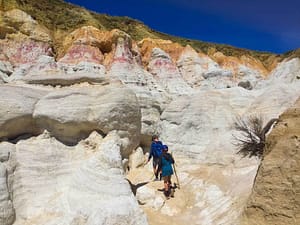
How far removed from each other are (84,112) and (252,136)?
13.5 ft

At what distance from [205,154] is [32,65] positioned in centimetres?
1139

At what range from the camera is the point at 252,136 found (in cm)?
1098

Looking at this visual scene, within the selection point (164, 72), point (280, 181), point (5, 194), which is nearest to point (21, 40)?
point (164, 72)

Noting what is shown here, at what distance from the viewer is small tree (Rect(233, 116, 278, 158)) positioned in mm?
10466

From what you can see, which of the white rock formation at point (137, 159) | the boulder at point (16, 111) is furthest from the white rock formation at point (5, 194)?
the white rock formation at point (137, 159)

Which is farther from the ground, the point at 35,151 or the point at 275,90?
the point at 275,90

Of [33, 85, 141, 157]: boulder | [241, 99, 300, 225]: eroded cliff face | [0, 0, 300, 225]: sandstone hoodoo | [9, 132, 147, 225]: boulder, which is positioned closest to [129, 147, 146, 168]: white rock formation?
[0, 0, 300, 225]: sandstone hoodoo

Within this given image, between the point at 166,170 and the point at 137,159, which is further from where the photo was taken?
the point at 137,159

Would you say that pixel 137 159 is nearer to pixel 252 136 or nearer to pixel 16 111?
pixel 252 136

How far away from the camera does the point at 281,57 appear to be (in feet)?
138

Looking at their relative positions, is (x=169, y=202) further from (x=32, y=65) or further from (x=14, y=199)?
(x=32, y=65)

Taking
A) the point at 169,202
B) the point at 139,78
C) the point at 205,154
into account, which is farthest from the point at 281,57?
the point at 169,202

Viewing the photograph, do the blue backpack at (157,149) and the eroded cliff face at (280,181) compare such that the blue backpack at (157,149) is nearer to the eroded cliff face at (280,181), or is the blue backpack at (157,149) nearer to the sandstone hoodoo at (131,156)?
the sandstone hoodoo at (131,156)

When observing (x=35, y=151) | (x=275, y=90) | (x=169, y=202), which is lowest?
(x=169, y=202)
